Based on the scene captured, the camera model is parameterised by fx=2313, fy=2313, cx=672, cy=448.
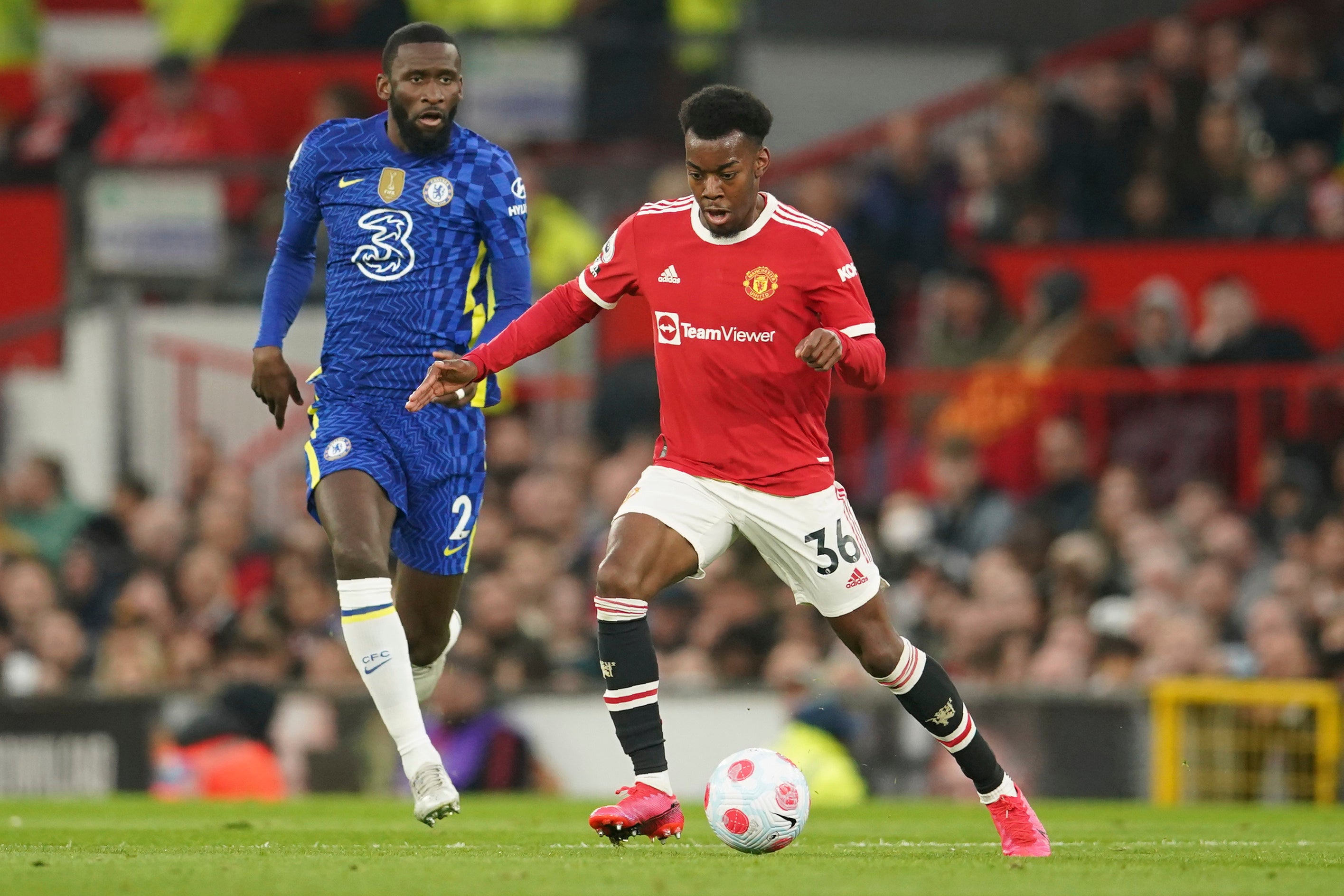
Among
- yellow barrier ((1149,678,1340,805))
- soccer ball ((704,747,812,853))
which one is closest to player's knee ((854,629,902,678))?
soccer ball ((704,747,812,853))

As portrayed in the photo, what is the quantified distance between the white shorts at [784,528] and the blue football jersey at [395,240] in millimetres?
1287

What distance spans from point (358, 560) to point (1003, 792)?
2.37m

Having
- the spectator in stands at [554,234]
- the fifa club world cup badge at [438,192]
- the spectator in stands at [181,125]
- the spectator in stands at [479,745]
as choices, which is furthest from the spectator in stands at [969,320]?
the fifa club world cup badge at [438,192]

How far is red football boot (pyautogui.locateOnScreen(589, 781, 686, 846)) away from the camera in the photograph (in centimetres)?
739

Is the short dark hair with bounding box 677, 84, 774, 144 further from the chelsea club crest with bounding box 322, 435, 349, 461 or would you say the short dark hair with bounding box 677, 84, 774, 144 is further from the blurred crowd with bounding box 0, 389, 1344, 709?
the blurred crowd with bounding box 0, 389, 1344, 709

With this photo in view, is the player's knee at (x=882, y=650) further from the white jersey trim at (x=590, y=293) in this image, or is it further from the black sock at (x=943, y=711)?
the white jersey trim at (x=590, y=293)

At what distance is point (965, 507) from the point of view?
14719mm

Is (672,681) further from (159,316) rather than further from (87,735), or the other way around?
(159,316)

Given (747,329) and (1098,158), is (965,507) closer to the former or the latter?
(1098,158)

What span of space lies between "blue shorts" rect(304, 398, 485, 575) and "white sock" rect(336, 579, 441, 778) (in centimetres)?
42

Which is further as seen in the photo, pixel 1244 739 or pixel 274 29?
pixel 274 29

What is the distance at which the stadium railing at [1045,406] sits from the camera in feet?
46.9

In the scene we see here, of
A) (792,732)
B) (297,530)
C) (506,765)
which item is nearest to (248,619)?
(297,530)

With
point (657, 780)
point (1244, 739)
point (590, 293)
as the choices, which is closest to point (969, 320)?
point (1244, 739)
